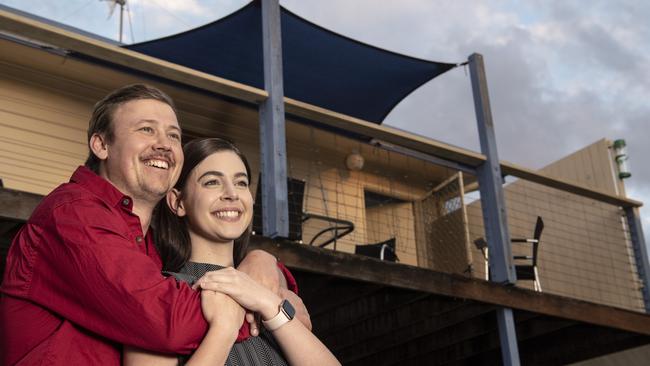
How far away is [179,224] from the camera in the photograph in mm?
2320

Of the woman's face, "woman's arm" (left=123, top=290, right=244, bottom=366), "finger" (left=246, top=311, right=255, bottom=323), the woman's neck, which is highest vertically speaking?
the woman's face

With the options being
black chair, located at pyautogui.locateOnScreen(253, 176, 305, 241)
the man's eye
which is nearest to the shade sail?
black chair, located at pyautogui.locateOnScreen(253, 176, 305, 241)

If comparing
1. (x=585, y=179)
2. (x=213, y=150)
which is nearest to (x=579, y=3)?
(x=585, y=179)

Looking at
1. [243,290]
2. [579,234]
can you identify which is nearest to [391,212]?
[579,234]

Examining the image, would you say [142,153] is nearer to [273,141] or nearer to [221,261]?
[221,261]

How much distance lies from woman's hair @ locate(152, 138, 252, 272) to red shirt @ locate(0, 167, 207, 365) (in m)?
0.43

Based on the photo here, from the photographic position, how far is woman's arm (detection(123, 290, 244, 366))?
5.74ft

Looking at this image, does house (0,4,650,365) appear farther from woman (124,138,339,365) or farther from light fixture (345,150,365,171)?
woman (124,138,339,365)

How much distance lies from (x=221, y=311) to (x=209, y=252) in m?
0.46

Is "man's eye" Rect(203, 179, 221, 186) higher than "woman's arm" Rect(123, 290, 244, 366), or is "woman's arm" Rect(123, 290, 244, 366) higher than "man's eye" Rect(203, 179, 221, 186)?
"man's eye" Rect(203, 179, 221, 186)

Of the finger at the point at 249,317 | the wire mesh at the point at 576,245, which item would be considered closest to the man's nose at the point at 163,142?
the finger at the point at 249,317

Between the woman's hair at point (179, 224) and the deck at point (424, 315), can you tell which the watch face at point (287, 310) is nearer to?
the woman's hair at point (179, 224)

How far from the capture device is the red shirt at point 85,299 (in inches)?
66.8

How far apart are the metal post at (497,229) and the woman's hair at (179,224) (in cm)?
391
